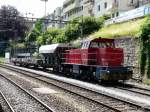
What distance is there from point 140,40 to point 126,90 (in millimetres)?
8318

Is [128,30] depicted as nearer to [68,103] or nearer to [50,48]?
[50,48]

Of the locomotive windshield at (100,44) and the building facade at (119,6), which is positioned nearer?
the locomotive windshield at (100,44)

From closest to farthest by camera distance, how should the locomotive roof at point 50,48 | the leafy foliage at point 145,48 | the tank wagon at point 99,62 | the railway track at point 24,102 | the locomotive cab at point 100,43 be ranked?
1. the railway track at point 24,102
2. the tank wagon at point 99,62
3. the locomotive cab at point 100,43
4. the leafy foliage at point 145,48
5. the locomotive roof at point 50,48

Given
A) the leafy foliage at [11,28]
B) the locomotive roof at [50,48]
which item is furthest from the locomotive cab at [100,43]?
the leafy foliage at [11,28]

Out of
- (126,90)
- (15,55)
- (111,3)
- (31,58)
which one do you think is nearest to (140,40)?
(126,90)

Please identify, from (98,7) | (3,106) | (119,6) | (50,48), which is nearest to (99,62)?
(3,106)

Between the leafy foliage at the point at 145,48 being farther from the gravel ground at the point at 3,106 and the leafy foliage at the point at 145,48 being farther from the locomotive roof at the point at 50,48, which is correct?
the gravel ground at the point at 3,106

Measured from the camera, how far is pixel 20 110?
1473 centimetres

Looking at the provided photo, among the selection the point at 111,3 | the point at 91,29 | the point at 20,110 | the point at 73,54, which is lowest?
the point at 20,110

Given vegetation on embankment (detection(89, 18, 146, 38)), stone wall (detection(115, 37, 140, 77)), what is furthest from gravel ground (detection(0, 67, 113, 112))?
vegetation on embankment (detection(89, 18, 146, 38))

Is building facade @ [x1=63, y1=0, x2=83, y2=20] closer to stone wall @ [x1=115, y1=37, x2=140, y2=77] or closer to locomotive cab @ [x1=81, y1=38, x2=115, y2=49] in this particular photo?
stone wall @ [x1=115, y1=37, x2=140, y2=77]

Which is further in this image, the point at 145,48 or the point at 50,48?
the point at 50,48

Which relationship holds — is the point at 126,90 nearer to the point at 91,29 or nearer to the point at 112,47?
the point at 112,47

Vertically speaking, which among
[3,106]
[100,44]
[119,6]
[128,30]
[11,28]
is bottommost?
[3,106]
